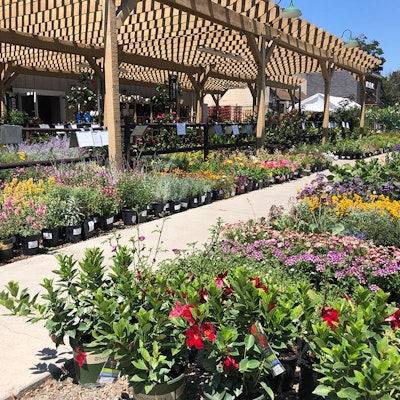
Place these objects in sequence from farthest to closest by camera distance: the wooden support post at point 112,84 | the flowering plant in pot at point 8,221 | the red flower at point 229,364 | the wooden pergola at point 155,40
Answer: the wooden pergola at point 155,40
the wooden support post at point 112,84
the flowering plant in pot at point 8,221
the red flower at point 229,364

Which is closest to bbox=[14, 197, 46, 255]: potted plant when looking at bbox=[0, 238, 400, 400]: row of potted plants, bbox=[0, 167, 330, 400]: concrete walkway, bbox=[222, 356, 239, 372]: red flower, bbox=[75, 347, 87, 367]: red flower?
bbox=[0, 167, 330, 400]: concrete walkway

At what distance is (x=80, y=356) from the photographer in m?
2.15

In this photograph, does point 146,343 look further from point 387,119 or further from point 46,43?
point 387,119

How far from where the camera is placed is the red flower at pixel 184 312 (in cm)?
187

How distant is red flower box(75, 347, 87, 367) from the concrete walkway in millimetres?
357

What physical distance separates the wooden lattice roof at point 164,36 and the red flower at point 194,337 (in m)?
5.88

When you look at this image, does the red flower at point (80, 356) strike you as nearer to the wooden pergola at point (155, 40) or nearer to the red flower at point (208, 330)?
the red flower at point (208, 330)

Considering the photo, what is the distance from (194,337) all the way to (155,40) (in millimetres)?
11568

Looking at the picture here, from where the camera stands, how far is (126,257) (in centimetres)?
245

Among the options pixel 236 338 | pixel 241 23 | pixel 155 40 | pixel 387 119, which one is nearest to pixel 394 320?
pixel 236 338

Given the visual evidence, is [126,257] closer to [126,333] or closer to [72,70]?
[126,333]

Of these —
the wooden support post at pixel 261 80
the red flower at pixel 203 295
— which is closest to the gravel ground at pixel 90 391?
the red flower at pixel 203 295

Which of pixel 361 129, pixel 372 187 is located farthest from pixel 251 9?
pixel 361 129

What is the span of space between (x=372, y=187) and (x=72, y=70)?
1468cm
